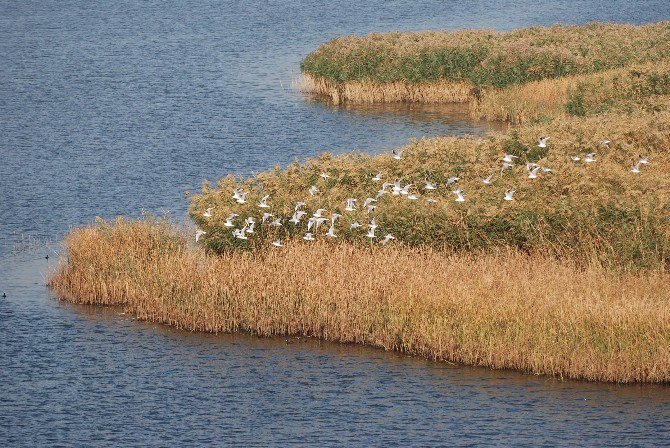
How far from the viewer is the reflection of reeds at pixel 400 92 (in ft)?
239

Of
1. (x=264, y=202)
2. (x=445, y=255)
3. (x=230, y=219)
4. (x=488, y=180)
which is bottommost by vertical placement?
(x=445, y=255)

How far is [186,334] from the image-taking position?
3753 cm

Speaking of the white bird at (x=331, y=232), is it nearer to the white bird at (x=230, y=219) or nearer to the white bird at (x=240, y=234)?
the white bird at (x=240, y=234)

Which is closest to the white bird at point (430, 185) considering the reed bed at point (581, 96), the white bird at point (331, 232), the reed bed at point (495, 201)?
the reed bed at point (495, 201)

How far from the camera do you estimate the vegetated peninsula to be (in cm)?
3384

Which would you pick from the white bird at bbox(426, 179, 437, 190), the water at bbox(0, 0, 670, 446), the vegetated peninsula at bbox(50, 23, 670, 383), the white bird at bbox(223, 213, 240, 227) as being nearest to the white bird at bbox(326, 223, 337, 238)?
the vegetated peninsula at bbox(50, 23, 670, 383)

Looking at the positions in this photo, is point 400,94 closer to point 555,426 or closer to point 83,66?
point 83,66

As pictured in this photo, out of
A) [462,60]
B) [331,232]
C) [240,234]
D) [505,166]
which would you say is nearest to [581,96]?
[462,60]

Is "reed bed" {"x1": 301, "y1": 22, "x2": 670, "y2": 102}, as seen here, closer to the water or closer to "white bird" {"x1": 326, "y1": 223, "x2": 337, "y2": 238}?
the water

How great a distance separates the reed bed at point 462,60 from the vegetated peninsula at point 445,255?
21.4 m

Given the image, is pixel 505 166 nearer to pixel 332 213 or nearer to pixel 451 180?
pixel 451 180

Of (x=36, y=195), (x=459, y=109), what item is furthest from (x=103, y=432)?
(x=459, y=109)

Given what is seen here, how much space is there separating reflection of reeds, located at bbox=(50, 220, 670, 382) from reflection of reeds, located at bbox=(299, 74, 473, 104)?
3412cm

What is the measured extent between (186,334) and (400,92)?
38.5m
